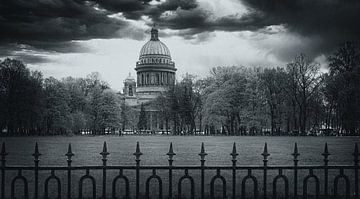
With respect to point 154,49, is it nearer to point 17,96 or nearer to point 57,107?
point 57,107

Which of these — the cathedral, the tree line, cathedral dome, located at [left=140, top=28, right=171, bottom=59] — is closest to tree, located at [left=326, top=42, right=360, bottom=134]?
the tree line

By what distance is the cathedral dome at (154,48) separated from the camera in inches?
7451

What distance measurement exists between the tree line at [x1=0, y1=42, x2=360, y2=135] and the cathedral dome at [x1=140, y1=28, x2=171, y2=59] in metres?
92.1

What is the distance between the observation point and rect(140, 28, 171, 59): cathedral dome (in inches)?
7451

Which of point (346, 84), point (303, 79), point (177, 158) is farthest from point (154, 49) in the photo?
point (177, 158)

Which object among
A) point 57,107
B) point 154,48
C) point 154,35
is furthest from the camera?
point 154,35

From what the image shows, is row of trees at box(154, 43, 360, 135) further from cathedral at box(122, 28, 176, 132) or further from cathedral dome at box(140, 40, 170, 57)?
cathedral dome at box(140, 40, 170, 57)

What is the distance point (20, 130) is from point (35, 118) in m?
7.30

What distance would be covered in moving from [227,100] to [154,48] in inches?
4562

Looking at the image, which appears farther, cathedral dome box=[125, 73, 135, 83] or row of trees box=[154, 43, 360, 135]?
cathedral dome box=[125, 73, 135, 83]

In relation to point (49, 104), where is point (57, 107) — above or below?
below

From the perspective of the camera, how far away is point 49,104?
79250 mm

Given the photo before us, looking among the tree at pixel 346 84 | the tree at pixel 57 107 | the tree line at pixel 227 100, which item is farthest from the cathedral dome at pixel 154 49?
the tree at pixel 346 84

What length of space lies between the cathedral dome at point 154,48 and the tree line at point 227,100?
3627 inches
